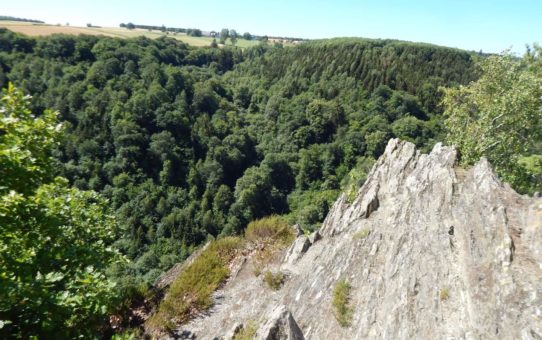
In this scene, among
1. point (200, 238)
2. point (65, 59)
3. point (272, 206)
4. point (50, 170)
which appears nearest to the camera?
point (50, 170)

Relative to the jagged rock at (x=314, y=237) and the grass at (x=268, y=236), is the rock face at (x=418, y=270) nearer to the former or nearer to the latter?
the jagged rock at (x=314, y=237)

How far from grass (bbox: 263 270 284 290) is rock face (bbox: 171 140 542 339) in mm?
249

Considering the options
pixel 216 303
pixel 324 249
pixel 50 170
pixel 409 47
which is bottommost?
pixel 216 303

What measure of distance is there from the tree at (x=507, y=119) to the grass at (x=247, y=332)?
38.1 ft

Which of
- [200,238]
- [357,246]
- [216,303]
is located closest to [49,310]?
[216,303]

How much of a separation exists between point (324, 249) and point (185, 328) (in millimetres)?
5821

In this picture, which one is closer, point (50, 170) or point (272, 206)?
point (50, 170)

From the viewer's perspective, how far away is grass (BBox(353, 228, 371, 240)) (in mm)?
13133

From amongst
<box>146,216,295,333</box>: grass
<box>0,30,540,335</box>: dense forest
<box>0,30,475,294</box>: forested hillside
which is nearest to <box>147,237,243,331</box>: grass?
<box>146,216,295,333</box>: grass

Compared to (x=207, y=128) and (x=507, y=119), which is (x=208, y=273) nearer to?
(x=507, y=119)

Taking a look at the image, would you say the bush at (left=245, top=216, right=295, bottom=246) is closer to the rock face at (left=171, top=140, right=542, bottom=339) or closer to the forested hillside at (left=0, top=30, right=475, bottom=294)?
the rock face at (left=171, top=140, right=542, bottom=339)

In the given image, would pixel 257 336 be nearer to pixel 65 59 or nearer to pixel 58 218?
pixel 58 218

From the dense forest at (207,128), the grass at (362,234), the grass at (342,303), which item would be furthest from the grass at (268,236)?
the dense forest at (207,128)

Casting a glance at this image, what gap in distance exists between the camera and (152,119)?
11025 centimetres
